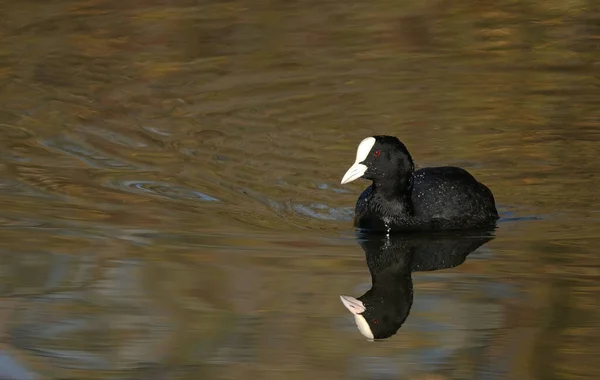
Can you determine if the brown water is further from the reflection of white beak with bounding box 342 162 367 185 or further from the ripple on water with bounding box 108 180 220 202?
the reflection of white beak with bounding box 342 162 367 185

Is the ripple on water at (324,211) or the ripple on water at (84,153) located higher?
the ripple on water at (84,153)

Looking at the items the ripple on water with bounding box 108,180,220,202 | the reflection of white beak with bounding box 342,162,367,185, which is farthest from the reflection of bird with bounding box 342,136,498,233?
the ripple on water with bounding box 108,180,220,202

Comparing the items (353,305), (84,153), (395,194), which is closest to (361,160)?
(395,194)

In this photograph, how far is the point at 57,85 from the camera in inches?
460

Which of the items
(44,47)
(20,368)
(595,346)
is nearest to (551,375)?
(595,346)

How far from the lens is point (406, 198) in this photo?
8.23 metres

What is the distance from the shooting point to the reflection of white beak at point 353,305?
631 centimetres

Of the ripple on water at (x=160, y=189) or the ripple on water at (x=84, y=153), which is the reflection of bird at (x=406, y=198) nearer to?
the ripple on water at (x=160, y=189)

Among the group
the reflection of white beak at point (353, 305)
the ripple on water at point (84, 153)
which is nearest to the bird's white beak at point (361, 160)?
the reflection of white beak at point (353, 305)

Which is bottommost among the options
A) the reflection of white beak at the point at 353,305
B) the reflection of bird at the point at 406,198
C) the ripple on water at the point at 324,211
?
the ripple on water at the point at 324,211

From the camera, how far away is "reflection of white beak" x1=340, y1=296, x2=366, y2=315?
631 cm

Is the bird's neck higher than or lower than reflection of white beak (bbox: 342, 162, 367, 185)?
lower

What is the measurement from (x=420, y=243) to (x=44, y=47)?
595 centimetres

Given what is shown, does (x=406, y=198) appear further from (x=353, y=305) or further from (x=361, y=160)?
(x=353, y=305)
